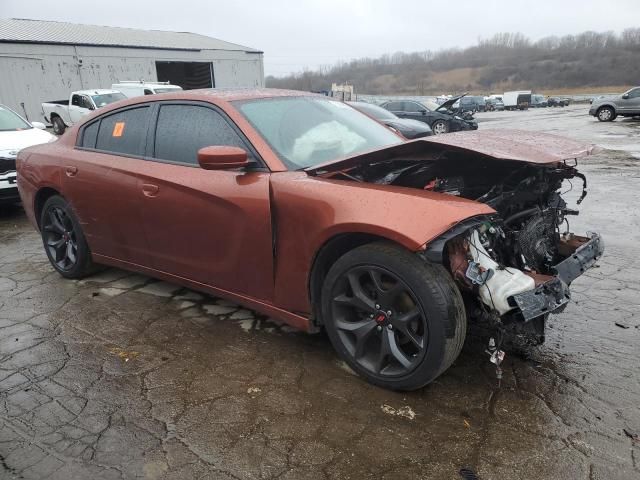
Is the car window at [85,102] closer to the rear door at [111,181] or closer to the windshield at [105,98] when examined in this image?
the windshield at [105,98]

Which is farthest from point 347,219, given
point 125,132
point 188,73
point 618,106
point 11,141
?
point 188,73

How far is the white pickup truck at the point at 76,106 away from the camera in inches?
723

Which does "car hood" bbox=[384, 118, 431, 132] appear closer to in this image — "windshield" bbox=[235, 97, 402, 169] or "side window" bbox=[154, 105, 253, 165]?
"windshield" bbox=[235, 97, 402, 169]

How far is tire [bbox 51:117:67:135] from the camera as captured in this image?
2071 centimetres

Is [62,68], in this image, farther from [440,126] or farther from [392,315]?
[392,315]

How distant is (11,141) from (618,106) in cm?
2372

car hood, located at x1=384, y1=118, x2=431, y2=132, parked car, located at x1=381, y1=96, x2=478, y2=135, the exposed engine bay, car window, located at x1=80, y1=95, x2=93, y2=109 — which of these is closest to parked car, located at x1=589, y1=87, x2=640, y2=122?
parked car, located at x1=381, y1=96, x2=478, y2=135

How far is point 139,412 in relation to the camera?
2557 mm

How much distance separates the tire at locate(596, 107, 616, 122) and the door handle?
80.8 feet

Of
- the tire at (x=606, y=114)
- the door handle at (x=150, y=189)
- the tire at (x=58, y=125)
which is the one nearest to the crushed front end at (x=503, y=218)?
the door handle at (x=150, y=189)

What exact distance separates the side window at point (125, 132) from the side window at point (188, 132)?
0.61 feet

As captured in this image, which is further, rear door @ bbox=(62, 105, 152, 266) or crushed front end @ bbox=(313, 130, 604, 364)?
rear door @ bbox=(62, 105, 152, 266)

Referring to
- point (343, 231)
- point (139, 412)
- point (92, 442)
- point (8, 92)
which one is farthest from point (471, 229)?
point (8, 92)

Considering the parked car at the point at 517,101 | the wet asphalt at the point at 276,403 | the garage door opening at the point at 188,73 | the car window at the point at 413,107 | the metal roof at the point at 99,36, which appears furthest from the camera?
the parked car at the point at 517,101
